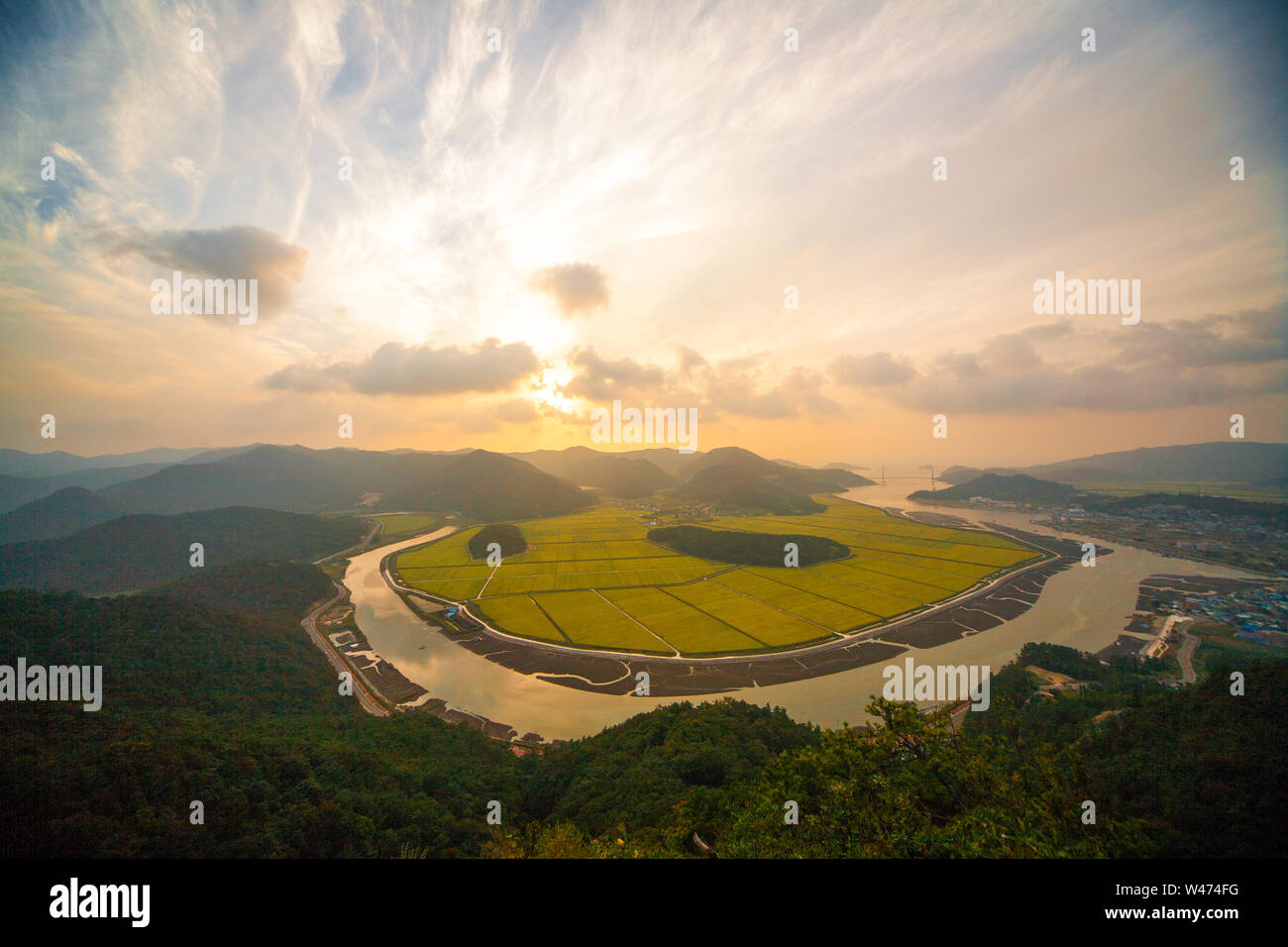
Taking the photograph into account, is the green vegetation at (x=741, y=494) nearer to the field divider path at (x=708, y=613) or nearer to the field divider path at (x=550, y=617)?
the field divider path at (x=708, y=613)

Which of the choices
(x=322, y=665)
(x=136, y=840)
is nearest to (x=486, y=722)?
(x=322, y=665)

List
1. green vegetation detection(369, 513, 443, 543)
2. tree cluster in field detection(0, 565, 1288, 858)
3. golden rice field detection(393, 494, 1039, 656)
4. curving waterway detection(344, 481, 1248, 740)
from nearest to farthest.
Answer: tree cluster in field detection(0, 565, 1288, 858), curving waterway detection(344, 481, 1248, 740), golden rice field detection(393, 494, 1039, 656), green vegetation detection(369, 513, 443, 543)

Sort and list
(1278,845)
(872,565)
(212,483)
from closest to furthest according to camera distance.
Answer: (1278,845) → (872,565) → (212,483)

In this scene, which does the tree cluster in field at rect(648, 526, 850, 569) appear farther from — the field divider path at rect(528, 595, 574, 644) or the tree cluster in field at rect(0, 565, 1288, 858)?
the tree cluster in field at rect(0, 565, 1288, 858)

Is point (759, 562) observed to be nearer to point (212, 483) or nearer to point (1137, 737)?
point (1137, 737)
